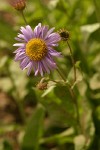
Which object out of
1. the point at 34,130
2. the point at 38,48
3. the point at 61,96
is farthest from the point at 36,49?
the point at 34,130

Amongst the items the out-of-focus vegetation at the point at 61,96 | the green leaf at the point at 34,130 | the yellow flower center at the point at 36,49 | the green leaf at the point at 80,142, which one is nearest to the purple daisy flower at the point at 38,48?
the yellow flower center at the point at 36,49

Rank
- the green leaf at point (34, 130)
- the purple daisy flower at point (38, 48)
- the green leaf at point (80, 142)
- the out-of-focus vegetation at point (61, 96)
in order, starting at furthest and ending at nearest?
the green leaf at point (34, 130) → the out-of-focus vegetation at point (61, 96) → the green leaf at point (80, 142) → the purple daisy flower at point (38, 48)

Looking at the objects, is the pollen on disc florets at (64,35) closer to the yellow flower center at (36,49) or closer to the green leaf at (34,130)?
the yellow flower center at (36,49)

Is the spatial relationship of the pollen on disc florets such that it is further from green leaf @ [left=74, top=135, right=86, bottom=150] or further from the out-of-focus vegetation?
green leaf @ [left=74, top=135, right=86, bottom=150]

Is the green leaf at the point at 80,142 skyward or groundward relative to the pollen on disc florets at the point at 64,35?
groundward

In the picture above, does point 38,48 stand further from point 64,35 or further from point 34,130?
point 34,130

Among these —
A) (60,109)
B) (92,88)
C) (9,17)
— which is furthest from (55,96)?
(9,17)

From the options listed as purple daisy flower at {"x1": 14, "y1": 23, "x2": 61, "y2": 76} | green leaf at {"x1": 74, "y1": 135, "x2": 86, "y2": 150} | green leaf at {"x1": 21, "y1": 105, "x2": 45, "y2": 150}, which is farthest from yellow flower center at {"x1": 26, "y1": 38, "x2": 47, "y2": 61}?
green leaf at {"x1": 21, "y1": 105, "x2": 45, "y2": 150}
